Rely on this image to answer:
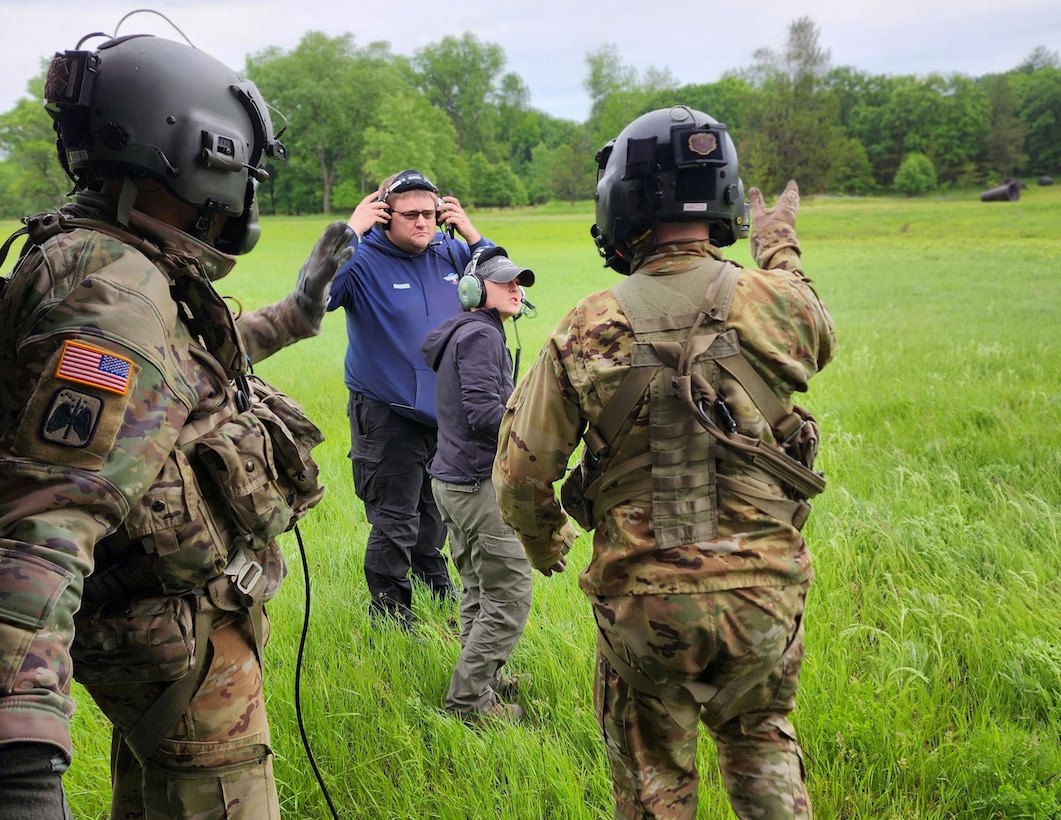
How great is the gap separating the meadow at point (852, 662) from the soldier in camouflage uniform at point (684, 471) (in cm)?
62

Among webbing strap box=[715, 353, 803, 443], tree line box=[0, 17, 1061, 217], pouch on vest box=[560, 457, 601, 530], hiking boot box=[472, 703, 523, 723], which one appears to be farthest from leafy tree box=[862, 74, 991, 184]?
pouch on vest box=[560, 457, 601, 530]

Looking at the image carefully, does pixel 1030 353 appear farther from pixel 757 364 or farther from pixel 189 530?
pixel 189 530

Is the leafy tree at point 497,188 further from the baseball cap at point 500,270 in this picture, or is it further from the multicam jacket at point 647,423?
the multicam jacket at point 647,423

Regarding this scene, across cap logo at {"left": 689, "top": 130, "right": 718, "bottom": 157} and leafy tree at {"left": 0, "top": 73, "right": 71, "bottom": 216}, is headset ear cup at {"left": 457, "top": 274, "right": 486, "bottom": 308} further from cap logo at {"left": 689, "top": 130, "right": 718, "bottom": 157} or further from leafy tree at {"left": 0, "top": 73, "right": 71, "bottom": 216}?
leafy tree at {"left": 0, "top": 73, "right": 71, "bottom": 216}

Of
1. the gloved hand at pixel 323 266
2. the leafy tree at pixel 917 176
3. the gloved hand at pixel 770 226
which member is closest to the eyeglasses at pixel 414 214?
the gloved hand at pixel 323 266

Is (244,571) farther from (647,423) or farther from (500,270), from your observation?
(500,270)

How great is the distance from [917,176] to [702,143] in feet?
246

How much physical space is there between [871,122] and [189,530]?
3381 inches

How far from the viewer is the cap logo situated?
225 centimetres

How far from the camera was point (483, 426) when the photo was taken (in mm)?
3521

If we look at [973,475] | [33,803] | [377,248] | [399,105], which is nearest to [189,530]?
[33,803]

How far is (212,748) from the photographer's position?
203 cm

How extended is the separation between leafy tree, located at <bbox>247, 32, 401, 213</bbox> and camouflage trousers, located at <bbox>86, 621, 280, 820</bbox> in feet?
238

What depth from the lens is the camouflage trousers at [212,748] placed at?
2.01 metres
